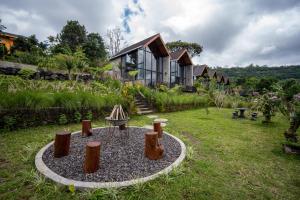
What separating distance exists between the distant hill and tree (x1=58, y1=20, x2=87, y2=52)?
42267mm

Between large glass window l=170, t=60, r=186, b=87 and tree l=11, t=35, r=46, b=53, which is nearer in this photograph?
tree l=11, t=35, r=46, b=53

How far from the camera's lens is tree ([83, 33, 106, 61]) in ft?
63.8

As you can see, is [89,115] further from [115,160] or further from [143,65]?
[143,65]

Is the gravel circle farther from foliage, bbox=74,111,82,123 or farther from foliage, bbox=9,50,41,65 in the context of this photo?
foliage, bbox=9,50,41,65

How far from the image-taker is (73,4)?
980 cm

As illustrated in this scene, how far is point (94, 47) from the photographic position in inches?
779

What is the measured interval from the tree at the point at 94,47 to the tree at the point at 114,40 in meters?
6.57

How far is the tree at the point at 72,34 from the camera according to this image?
20625mm

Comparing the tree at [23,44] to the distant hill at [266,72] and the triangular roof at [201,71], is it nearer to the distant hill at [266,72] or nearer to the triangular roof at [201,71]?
the triangular roof at [201,71]

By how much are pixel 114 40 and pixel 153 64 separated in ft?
40.2

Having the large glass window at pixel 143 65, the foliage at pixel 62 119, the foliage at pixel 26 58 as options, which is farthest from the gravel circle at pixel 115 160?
the large glass window at pixel 143 65

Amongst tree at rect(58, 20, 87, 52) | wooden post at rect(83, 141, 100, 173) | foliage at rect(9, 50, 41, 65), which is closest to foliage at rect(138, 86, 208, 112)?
wooden post at rect(83, 141, 100, 173)

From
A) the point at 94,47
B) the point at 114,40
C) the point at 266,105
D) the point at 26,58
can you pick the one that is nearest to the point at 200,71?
the point at 114,40

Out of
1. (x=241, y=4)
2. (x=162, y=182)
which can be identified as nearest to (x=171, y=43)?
(x=241, y=4)
